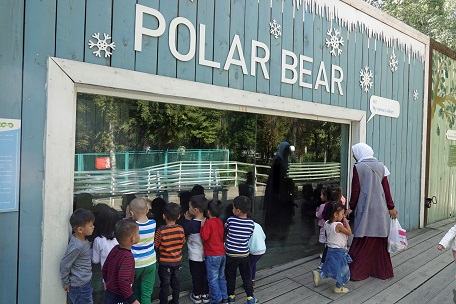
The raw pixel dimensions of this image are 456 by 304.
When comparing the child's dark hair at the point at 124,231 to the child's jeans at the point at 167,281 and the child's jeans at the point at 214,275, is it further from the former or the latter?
the child's jeans at the point at 214,275

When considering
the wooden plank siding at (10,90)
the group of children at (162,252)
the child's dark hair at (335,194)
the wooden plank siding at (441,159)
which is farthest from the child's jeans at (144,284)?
the wooden plank siding at (441,159)

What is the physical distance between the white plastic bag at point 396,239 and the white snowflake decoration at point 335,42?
2356 millimetres

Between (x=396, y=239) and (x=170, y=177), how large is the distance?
8.99 ft

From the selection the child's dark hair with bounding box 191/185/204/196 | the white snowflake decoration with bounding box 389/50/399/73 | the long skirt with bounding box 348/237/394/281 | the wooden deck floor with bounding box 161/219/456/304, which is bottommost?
the wooden deck floor with bounding box 161/219/456/304

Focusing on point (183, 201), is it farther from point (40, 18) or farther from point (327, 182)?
point (327, 182)

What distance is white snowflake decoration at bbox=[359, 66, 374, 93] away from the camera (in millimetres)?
5566

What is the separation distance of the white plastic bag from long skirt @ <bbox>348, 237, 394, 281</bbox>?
0.23ft

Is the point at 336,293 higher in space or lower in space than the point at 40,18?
lower

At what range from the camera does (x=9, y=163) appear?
2.50m

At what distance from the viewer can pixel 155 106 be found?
3.39 m

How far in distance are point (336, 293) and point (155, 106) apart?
2637 millimetres

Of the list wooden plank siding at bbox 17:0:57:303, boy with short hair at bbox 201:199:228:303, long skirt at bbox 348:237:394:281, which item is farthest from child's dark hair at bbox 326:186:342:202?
wooden plank siding at bbox 17:0:57:303

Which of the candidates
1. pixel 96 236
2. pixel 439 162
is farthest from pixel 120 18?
pixel 439 162

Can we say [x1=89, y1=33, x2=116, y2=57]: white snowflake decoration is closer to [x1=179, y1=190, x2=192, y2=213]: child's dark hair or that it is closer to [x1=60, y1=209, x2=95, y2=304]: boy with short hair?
[x1=60, y1=209, x2=95, y2=304]: boy with short hair
